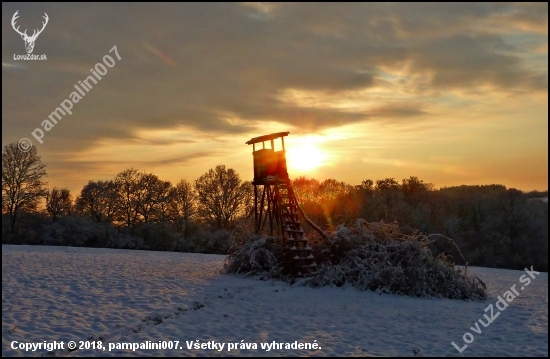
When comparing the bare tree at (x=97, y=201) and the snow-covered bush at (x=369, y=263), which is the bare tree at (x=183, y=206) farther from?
the snow-covered bush at (x=369, y=263)

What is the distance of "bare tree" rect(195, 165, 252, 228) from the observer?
156 ft

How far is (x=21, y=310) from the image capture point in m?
11.1

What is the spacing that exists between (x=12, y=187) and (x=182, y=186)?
16753 mm

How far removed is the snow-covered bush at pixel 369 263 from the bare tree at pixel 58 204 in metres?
29.6

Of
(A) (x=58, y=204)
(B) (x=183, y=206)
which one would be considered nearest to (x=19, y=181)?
(A) (x=58, y=204)

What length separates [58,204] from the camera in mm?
43000

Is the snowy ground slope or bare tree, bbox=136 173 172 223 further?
bare tree, bbox=136 173 172 223

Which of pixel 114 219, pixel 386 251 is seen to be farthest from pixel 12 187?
pixel 386 251

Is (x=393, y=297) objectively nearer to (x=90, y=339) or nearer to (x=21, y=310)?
(x=90, y=339)

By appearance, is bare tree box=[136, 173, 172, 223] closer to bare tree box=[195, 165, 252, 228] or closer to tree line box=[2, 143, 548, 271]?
tree line box=[2, 143, 548, 271]

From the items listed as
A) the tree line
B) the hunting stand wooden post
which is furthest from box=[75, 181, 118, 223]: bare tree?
the hunting stand wooden post

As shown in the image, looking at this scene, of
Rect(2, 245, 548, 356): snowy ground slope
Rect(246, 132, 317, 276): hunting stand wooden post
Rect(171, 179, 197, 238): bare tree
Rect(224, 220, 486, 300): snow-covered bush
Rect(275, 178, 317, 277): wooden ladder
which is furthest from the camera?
Rect(171, 179, 197, 238): bare tree

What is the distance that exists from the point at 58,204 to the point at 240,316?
1468 inches

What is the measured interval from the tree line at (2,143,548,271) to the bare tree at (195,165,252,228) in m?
0.11
